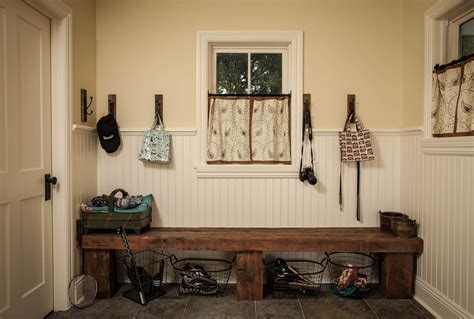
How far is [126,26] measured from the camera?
2.75 metres

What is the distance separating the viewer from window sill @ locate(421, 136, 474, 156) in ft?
6.32

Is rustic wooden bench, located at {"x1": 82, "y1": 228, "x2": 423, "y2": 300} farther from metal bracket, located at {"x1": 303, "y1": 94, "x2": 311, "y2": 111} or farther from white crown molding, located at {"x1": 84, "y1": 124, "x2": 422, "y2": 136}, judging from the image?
metal bracket, located at {"x1": 303, "y1": 94, "x2": 311, "y2": 111}

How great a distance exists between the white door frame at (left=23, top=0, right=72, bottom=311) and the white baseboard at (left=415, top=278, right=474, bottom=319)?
A: 8.89 feet

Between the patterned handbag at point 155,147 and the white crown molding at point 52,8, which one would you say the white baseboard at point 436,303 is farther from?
the white crown molding at point 52,8

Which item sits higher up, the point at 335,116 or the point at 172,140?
the point at 335,116

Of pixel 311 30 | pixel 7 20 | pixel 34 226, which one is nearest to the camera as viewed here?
pixel 7 20

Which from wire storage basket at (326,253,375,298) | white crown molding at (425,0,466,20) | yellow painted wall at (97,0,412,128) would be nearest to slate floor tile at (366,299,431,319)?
wire storage basket at (326,253,375,298)

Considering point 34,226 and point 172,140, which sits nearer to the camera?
point 34,226

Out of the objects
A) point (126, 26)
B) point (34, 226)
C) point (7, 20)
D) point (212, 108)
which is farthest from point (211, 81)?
point (34, 226)

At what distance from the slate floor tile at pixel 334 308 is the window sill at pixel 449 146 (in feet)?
4.18

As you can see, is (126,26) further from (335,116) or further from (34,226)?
(335,116)

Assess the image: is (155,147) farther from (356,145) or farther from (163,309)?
(356,145)

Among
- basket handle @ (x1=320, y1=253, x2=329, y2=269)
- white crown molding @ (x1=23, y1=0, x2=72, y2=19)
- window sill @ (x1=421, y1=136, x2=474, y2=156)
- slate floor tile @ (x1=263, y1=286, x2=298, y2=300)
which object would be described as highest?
white crown molding @ (x1=23, y1=0, x2=72, y2=19)

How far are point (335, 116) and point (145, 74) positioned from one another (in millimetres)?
1748
